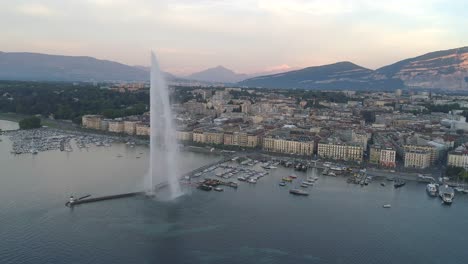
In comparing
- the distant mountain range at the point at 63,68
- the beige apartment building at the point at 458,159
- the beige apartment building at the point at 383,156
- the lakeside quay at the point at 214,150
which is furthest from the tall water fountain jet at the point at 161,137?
the distant mountain range at the point at 63,68

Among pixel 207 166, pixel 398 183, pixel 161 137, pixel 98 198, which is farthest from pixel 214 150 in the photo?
pixel 98 198

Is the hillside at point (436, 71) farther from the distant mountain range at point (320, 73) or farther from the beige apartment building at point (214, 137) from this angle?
the beige apartment building at point (214, 137)

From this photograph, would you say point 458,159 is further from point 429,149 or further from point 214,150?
point 214,150

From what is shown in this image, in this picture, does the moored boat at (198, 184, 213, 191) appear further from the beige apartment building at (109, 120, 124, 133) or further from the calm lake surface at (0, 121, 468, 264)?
the beige apartment building at (109, 120, 124, 133)

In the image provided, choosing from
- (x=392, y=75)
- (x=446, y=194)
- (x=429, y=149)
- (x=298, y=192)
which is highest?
(x=392, y=75)

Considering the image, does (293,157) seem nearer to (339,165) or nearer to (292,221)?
(339,165)

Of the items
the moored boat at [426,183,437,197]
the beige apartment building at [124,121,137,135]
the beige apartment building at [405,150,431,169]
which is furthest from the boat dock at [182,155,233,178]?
the beige apartment building at [124,121,137,135]

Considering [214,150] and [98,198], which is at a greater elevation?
[214,150]
